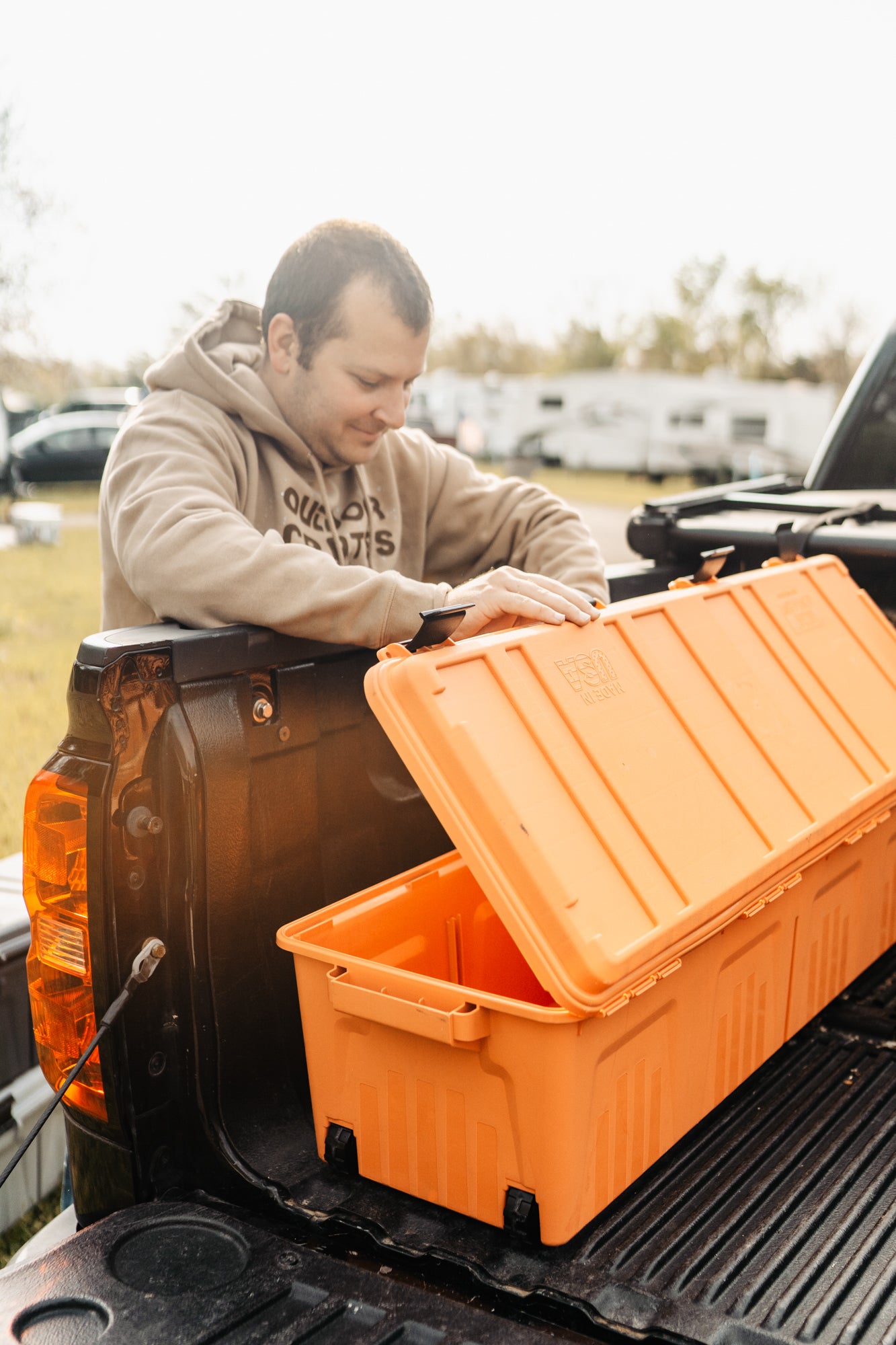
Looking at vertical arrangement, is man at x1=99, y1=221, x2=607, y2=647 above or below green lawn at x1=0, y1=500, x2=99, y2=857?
above

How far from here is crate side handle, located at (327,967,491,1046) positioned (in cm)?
151

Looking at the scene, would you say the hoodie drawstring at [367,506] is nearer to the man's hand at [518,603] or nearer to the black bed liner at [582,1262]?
the man's hand at [518,603]

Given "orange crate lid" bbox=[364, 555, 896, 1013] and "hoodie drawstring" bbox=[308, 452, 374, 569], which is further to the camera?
"hoodie drawstring" bbox=[308, 452, 374, 569]

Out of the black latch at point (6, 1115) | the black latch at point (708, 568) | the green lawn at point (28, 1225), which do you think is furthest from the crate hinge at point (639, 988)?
the green lawn at point (28, 1225)

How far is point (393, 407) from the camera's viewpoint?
8.21ft

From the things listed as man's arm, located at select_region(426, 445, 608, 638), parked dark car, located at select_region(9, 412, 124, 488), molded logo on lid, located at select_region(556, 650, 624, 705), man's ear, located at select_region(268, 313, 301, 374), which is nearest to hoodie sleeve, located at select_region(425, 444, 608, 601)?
man's arm, located at select_region(426, 445, 608, 638)

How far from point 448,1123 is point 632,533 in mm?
1892

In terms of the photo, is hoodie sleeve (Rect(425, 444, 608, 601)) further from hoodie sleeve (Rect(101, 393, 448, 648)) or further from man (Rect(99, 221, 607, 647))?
hoodie sleeve (Rect(101, 393, 448, 648))

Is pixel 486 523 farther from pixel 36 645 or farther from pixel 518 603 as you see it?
pixel 36 645

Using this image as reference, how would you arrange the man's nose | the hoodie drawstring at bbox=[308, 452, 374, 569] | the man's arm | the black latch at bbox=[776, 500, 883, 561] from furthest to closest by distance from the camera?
the black latch at bbox=[776, 500, 883, 561] < the man's arm < the hoodie drawstring at bbox=[308, 452, 374, 569] < the man's nose

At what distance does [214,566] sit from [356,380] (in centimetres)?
72

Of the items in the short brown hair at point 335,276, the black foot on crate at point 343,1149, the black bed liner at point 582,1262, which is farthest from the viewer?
the short brown hair at point 335,276

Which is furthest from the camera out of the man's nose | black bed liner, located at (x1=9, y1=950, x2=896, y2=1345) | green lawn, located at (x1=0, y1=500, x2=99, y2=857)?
green lawn, located at (x1=0, y1=500, x2=99, y2=857)

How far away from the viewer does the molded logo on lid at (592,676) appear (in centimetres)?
177
